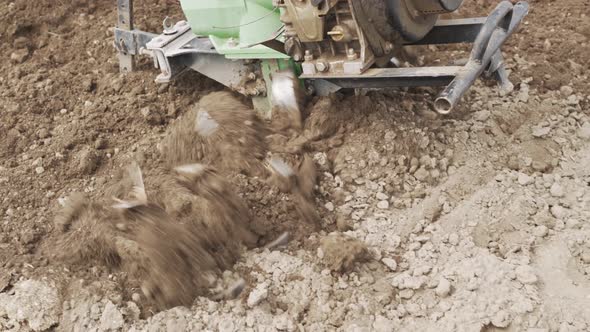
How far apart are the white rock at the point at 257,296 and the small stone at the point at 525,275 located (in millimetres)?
1126

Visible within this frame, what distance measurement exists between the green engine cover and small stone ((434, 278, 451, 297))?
1.57 metres

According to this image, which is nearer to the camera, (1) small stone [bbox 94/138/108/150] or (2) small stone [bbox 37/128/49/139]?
(1) small stone [bbox 94/138/108/150]

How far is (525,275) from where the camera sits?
309cm

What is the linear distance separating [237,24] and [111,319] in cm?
186

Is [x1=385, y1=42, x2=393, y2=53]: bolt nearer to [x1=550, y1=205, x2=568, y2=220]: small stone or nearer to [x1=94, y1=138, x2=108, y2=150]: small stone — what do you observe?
[x1=550, y1=205, x2=568, y2=220]: small stone

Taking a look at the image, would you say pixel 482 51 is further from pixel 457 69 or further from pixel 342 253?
pixel 342 253

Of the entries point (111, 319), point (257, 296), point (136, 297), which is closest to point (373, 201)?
point (257, 296)

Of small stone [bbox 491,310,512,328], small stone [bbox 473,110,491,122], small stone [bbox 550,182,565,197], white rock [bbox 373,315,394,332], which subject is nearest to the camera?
small stone [bbox 491,310,512,328]

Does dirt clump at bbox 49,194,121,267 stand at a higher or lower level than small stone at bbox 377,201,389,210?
higher

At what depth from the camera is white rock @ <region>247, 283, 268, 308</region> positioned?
316 cm

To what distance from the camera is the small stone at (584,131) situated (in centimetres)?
397

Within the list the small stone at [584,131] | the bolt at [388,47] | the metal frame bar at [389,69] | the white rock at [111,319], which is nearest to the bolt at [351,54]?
the metal frame bar at [389,69]

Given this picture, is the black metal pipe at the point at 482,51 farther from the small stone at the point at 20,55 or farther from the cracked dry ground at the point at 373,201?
the small stone at the point at 20,55

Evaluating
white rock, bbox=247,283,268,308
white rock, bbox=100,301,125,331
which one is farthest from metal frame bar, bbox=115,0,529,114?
white rock, bbox=100,301,125,331
